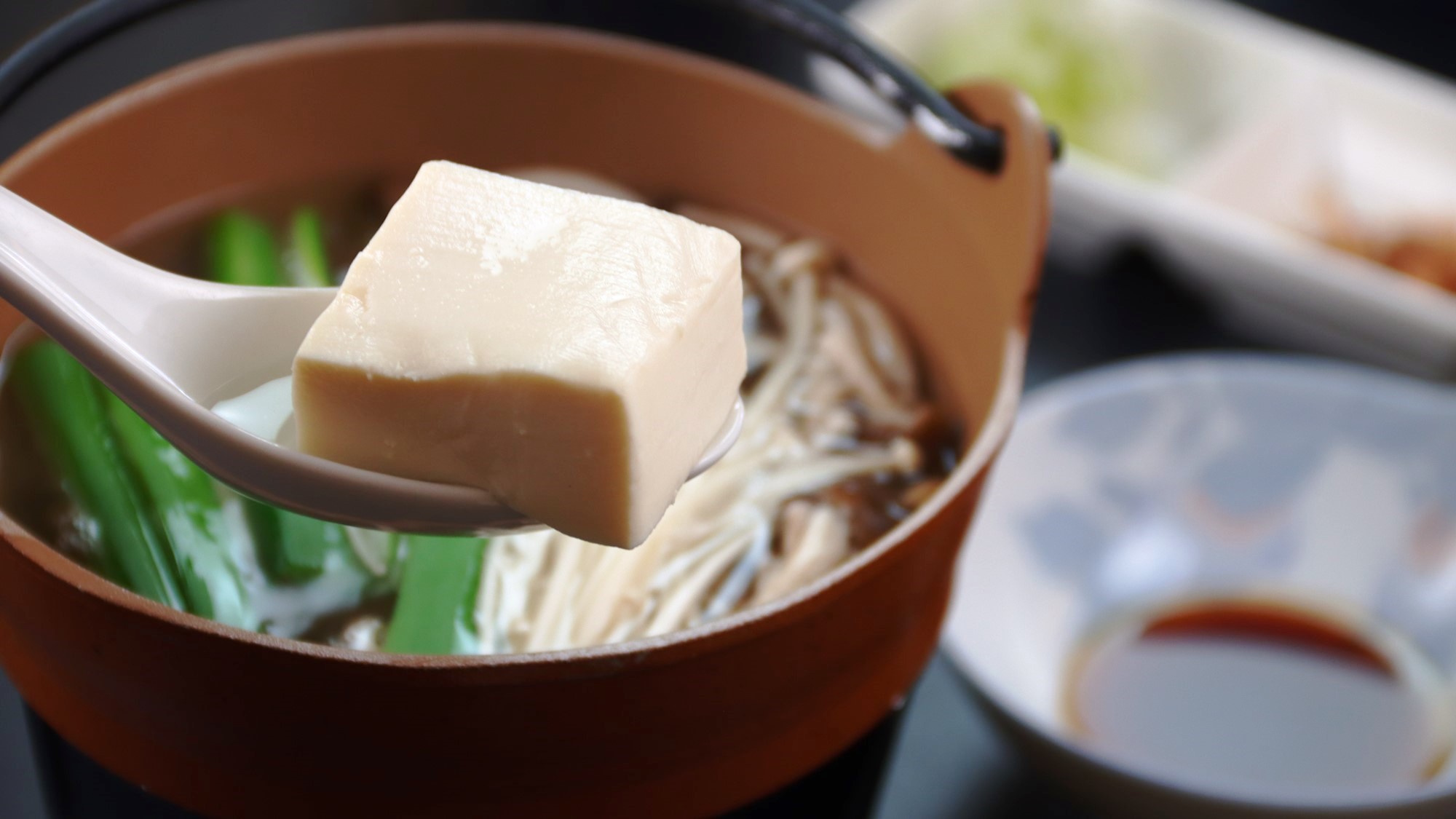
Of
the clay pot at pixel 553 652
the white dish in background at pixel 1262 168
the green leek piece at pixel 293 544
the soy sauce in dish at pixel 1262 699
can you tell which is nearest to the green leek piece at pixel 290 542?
the green leek piece at pixel 293 544

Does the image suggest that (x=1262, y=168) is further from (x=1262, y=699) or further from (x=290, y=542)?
(x=290, y=542)

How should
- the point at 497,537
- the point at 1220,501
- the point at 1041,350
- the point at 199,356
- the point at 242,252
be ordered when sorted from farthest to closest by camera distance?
the point at 1041,350
the point at 1220,501
the point at 242,252
the point at 497,537
the point at 199,356

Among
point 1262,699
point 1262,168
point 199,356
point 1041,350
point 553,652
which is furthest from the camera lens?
point 1262,168

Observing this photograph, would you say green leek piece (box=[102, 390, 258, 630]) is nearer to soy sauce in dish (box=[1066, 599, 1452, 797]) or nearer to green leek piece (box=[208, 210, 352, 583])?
green leek piece (box=[208, 210, 352, 583])

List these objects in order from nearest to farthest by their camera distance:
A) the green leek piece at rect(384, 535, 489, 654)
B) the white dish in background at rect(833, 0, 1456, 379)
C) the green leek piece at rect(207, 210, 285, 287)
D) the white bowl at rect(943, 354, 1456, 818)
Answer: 1. the green leek piece at rect(384, 535, 489, 654)
2. the green leek piece at rect(207, 210, 285, 287)
3. the white bowl at rect(943, 354, 1456, 818)
4. the white dish in background at rect(833, 0, 1456, 379)

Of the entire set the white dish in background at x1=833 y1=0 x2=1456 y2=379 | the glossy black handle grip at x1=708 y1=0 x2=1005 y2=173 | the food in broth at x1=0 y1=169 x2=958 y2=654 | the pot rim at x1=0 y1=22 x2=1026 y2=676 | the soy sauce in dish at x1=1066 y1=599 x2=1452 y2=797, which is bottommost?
the soy sauce in dish at x1=1066 y1=599 x2=1452 y2=797

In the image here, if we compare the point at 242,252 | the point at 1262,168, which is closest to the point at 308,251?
the point at 242,252

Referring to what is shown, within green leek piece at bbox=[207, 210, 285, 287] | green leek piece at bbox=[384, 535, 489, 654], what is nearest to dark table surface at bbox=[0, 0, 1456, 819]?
green leek piece at bbox=[384, 535, 489, 654]

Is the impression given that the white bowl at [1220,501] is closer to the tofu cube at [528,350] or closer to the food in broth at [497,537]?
the food in broth at [497,537]
